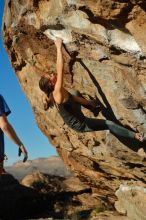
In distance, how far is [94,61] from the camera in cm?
875

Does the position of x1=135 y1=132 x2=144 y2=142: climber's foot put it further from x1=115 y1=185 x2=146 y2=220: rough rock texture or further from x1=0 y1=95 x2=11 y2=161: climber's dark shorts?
x1=115 y1=185 x2=146 y2=220: rough rock texture

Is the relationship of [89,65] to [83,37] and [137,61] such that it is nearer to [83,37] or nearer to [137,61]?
[83,37]

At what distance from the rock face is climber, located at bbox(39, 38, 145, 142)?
55cm

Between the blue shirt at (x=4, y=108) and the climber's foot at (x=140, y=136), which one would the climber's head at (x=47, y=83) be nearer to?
the blue shirt at (x=4, y=108)

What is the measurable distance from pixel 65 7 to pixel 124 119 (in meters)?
2.91

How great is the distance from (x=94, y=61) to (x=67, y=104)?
4.31ft

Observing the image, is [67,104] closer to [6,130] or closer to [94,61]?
[94,61]

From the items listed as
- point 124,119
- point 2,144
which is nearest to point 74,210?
point 124,119

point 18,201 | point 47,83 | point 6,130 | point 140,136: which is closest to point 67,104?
point 47,83

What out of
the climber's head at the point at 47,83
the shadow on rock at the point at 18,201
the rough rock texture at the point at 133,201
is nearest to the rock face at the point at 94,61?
the rough rock texture at the point at 133,201

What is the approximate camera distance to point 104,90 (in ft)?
29.8

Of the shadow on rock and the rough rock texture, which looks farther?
the shadow on rock

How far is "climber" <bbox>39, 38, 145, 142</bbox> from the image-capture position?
7770mm

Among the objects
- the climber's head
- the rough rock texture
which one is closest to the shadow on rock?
the rough rock texture
